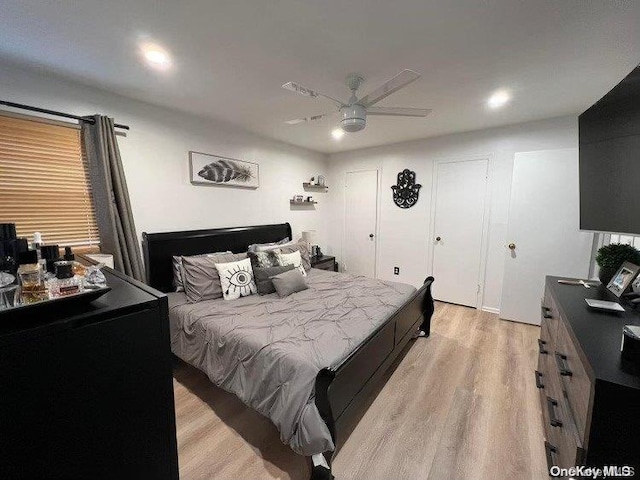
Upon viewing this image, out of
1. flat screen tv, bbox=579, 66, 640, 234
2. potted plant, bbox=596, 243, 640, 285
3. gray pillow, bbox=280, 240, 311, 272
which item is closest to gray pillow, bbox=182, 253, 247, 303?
gray pillow, bbox=280, 240, 311, 272

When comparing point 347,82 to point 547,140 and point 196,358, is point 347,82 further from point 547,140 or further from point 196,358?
point 547,140

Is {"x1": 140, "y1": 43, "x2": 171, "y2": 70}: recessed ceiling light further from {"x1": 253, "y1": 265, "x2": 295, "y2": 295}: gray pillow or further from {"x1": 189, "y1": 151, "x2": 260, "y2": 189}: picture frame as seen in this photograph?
{"x1": 253, "y1": 265, "x2": 295, "y2": 295}: gray pillow

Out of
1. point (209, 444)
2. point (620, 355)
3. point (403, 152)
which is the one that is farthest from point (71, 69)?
point (403, 152)

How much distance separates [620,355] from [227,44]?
98.5 inches

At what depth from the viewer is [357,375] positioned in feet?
5.65

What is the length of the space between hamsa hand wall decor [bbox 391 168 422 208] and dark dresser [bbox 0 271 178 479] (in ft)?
12.8

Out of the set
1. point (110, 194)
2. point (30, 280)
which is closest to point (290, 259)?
point (110, 194)

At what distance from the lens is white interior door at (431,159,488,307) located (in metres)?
3.69

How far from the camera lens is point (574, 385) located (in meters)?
1.20

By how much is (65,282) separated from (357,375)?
1.54 metres

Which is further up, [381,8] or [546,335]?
[381,8]

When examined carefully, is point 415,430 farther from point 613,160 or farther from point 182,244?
point 182,244

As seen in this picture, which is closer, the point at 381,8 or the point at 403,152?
the point at 381,8

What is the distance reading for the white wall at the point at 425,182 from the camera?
3.30m
